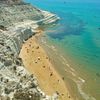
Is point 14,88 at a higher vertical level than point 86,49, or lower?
higher

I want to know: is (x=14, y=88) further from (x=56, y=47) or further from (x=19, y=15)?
(x=19, y=15)

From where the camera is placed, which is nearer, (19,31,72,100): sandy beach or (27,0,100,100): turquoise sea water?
(19,31,72,100): sandy beach

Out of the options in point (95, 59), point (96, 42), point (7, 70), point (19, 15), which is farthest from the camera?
point (19, 15)

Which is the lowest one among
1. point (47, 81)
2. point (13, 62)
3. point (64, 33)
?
point (64, 33)

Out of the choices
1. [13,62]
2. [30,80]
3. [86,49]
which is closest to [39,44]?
[86,49]

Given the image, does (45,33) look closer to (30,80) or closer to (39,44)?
(39,44)

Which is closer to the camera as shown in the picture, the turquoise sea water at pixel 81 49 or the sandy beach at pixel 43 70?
the sandy beach at pixel 43 70

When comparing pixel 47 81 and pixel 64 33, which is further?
pixel 64 33

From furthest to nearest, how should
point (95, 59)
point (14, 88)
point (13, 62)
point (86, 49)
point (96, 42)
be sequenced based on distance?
1. point (96, 42)
2. point (86, 49)
3. point (95, 59)
4. point (13, 62)
5. point (14, 88)
